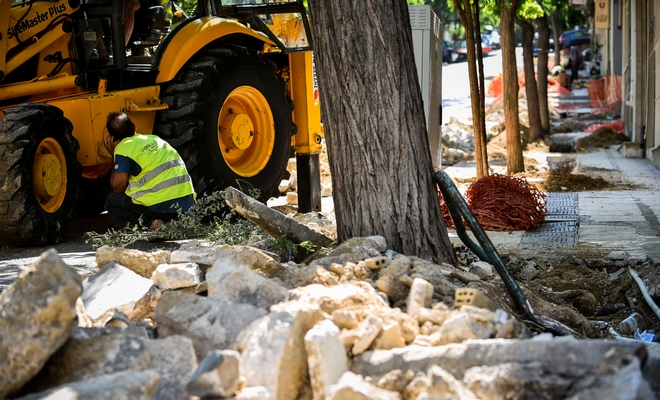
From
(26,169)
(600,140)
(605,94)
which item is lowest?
(605,94)

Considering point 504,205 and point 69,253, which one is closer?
point 69,253

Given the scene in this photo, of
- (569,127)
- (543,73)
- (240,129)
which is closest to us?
(240,129)

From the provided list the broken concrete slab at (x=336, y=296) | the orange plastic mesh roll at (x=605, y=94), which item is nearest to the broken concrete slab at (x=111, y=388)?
the broken concrete slab at (x=336, y=296)

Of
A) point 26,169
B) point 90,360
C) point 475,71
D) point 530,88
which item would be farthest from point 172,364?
point 530,88

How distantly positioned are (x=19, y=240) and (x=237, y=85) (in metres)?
2.84

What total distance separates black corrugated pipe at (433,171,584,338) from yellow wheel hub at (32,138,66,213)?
3736 mm

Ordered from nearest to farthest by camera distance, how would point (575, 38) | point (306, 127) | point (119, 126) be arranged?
point (119, 126), point (306, 127), point (575, 38)

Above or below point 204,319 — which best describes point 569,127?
below

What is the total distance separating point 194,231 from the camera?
7797 millimetres

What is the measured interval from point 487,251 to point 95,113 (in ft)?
14.0

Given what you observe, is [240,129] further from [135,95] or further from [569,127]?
[569,127]

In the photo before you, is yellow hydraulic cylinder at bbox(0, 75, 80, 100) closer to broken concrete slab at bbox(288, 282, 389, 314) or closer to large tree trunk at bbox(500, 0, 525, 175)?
broken concrete slab at bbox(288, 282, 389, 314)

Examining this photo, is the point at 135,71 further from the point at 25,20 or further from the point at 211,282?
the point at 211,282

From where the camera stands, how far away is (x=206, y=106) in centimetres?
886
